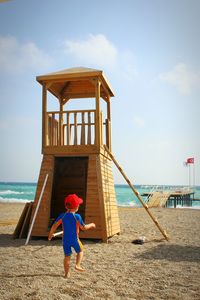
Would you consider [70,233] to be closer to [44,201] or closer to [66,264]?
[66,264]

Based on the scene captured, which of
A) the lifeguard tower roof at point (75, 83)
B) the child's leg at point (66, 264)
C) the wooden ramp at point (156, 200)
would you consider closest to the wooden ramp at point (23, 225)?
the lifeguard tower roof at point (75, 83)

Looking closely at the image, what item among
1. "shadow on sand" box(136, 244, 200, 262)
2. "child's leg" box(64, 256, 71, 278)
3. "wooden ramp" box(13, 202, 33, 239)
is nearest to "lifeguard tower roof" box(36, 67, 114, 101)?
"wooden ramp" box(13, 202, 33, 239)

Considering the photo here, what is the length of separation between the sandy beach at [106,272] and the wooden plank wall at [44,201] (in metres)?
0.69

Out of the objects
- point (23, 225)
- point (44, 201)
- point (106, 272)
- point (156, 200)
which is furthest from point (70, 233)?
point (156, 200)

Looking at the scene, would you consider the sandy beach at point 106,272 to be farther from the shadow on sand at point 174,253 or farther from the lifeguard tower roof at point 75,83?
the lifeguard tower roof at point 75,83

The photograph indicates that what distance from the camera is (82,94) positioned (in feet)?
42.4

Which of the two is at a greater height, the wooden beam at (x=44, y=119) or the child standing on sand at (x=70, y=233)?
the wooden beam at (x=44, y=119)

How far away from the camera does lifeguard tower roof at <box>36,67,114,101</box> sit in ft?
34.3

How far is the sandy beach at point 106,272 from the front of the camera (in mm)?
4773

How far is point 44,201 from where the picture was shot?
34.0 ft

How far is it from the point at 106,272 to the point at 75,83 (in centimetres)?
819

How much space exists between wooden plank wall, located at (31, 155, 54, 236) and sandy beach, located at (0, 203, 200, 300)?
0.69m

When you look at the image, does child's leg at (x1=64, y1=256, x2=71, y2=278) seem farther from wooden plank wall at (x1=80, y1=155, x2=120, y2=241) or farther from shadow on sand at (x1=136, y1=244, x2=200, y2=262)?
wooden plank wall at (x1=80, y1=155, x2=120, y2=241)

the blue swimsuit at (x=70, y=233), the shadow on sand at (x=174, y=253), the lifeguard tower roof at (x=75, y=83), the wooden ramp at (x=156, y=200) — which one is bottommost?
the wooden ramp at (x=156, y=200)
